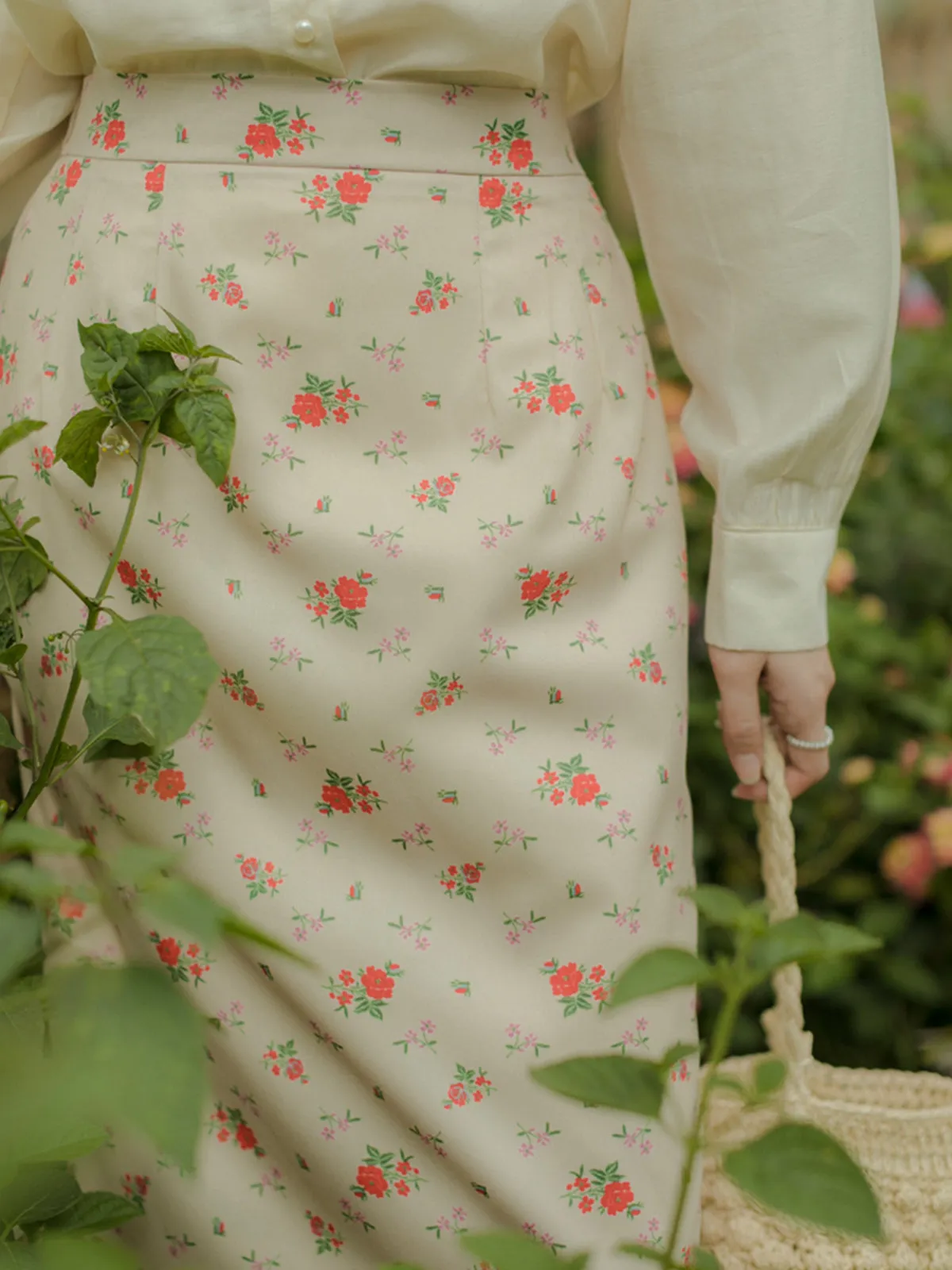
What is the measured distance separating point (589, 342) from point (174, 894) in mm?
678

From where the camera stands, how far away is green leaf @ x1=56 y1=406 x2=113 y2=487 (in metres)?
0.75

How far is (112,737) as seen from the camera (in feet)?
2.49

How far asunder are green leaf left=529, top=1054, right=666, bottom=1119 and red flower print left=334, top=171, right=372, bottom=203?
615 millimetres

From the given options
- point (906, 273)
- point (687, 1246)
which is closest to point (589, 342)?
point (687, 1246)

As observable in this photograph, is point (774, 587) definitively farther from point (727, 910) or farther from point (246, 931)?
point (246, 931)

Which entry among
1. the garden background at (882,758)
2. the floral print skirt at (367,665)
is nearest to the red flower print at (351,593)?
the floral print skirt at (367,665)

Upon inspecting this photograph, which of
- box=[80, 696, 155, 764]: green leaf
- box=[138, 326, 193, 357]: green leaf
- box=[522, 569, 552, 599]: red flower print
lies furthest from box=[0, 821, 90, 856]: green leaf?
box=[522, 569, 552, 599]: red flower print

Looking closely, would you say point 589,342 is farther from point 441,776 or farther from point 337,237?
point 441,776

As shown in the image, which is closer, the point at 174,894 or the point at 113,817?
the point at 174,894

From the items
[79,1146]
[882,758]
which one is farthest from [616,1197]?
[882,758]

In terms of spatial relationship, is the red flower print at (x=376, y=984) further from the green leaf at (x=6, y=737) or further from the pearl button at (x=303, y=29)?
the pearl button at (x=303, y=29)

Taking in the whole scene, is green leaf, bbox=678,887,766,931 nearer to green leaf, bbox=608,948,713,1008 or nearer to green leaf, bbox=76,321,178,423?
green leaf, bbox=608,948,713,1008

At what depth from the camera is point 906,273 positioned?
2156mm

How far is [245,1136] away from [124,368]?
53 centimetres
